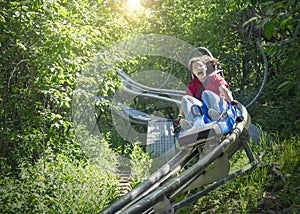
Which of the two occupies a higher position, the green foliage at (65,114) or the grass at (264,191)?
the green foliage at (65,114)

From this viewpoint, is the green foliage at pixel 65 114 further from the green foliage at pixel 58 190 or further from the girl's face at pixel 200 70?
the girl's face at pixel 200 70

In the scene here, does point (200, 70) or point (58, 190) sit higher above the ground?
point (200, 70)

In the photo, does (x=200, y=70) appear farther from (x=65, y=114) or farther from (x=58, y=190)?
(x=65, y=114)

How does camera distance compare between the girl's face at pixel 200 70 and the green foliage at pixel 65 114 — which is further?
the girl's face at pixel 200 70

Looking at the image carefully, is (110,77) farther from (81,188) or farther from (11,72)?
(81,188)

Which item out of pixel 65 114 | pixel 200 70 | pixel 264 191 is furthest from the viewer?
pixel 65 114

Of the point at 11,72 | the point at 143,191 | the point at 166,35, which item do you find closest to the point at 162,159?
the point at 11,72

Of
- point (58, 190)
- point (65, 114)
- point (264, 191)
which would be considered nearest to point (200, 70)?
point (264, 191)

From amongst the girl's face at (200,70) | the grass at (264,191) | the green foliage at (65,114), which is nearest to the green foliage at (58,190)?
the green foliage at (65,114)

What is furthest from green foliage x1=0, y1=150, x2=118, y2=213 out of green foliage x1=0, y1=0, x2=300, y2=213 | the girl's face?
the girl's face

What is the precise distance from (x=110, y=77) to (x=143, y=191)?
8.04ft

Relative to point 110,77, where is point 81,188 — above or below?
below

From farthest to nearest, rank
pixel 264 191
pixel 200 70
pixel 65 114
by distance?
1. pixel 65 114
2. pixel 200 70
3. pixel 264 191

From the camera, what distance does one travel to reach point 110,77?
565 cm
